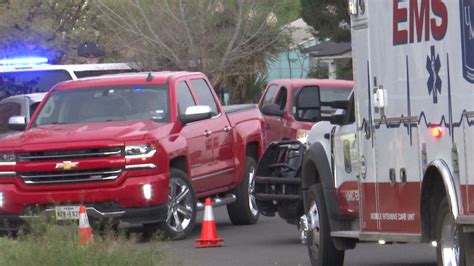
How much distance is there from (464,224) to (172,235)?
7412 millimetres

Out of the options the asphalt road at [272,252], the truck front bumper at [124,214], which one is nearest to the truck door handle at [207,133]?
the asphalt road at [272,252]

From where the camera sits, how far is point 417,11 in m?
10.3

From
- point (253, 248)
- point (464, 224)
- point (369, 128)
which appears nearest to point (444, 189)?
point (464, 224)

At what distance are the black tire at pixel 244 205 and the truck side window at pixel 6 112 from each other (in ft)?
14.4

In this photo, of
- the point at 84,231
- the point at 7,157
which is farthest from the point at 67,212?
the point at 84,231

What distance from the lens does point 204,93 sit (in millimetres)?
18516

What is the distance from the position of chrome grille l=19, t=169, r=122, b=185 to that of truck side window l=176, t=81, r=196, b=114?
5.49 feet

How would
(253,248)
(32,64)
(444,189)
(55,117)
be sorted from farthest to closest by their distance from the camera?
(32,64) → (55,117) → (253,248) → (444,189)

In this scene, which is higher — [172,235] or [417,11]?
[417,11]

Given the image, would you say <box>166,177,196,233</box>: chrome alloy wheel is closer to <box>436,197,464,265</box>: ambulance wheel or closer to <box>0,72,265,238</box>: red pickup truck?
<box>0,72,265,238</box>: red pickup truck

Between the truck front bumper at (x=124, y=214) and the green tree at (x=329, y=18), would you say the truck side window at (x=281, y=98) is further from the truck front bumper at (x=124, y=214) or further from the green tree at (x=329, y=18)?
the green tree at (x=329, y=18)

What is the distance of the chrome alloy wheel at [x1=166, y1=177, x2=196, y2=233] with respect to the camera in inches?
650

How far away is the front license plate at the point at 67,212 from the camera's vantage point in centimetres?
1529

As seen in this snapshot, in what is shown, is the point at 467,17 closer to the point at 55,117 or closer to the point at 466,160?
the point at 466,160
